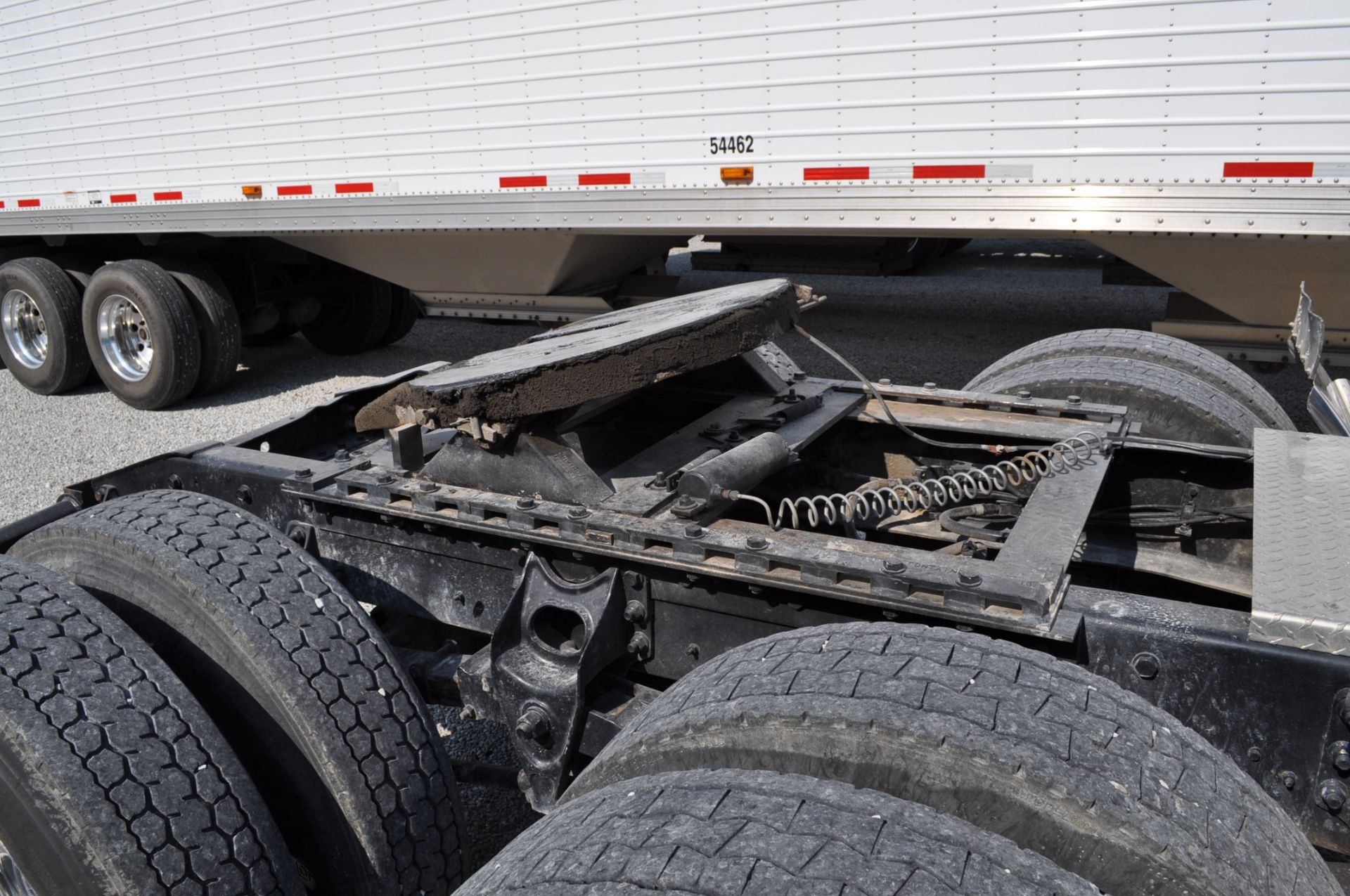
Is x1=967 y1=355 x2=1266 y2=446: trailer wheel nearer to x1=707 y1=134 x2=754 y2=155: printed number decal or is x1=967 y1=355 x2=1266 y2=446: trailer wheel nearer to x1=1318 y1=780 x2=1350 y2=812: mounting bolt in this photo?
x1=1318 y1=780 x2=1350 y2=812: mounting bolt

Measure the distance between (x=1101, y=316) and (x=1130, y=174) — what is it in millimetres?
4645

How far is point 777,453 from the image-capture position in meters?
2.67

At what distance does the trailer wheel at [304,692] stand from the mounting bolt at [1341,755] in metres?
1.67

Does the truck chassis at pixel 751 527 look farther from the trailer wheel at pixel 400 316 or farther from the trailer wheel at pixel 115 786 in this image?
the trailer wheel at pixel 400 316

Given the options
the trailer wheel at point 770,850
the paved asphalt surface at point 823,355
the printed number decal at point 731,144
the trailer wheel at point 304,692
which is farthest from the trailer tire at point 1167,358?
the paved asphalt surface at point 823,355

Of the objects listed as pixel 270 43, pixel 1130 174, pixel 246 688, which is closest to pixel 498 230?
pixel 270 43

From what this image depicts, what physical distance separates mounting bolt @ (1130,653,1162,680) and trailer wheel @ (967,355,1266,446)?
1.58 m

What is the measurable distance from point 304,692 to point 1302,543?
2.02m

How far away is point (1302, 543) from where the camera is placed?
2098 mm

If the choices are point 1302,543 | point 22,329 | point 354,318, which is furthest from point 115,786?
point 22,329

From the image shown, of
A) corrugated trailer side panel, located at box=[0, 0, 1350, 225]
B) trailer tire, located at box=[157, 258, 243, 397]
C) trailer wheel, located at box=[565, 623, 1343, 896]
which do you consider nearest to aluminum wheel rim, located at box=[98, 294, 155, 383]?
trailer tire, located at box=[157, 258, 243, 397]

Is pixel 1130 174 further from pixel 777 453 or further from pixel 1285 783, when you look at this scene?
pixel 1285 783

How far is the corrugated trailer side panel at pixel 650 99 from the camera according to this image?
4.89m

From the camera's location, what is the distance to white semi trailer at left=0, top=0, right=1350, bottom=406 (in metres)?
4.98
